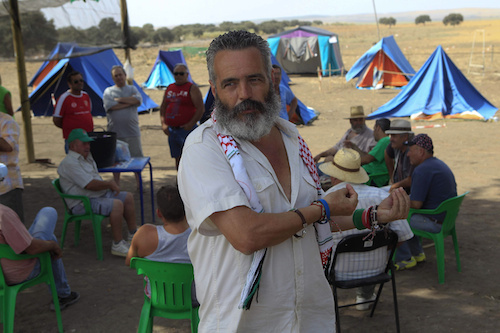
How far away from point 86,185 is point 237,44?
4.01m

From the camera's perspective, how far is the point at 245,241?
1.50 meters

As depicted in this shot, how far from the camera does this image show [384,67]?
20.0 metres

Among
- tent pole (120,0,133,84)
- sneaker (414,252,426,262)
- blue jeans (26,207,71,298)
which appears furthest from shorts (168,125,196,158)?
sneaker (414,252,426,262)

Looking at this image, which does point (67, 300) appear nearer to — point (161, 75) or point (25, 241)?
point (25, 241)

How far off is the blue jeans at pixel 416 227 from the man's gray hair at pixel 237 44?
136 inches

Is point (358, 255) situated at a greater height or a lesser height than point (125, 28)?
lesser

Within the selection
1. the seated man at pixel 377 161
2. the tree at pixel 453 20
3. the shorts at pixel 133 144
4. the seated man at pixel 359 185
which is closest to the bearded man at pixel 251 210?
the seated man at pixel 359 185

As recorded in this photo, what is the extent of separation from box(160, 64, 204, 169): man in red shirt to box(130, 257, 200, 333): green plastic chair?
4059 mm

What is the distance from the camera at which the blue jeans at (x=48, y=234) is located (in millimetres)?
3762

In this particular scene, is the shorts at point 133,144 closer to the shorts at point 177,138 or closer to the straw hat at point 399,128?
the shorts at point 177,138

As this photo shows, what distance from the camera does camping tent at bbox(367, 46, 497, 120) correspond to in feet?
45.3

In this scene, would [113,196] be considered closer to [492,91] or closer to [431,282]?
[431,282]

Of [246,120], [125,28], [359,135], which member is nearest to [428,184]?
[359,135]

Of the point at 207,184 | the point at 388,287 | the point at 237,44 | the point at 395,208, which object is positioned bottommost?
the point at 388,287
